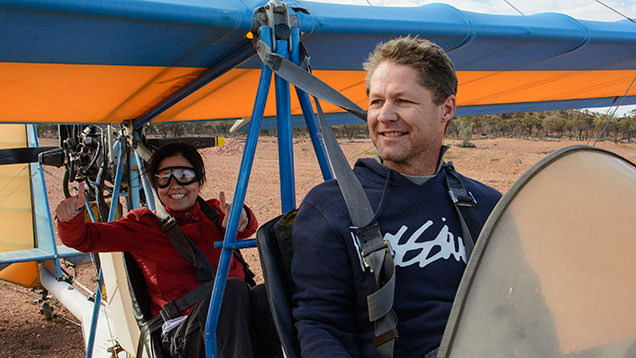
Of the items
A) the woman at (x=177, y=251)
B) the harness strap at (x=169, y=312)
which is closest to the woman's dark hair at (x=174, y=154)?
the woman at (x=177, y=251)

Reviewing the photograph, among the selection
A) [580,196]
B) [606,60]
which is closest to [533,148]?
[606,60]

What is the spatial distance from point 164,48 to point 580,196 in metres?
1.81

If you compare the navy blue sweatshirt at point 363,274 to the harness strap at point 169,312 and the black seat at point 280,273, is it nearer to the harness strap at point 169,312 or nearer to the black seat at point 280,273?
the black seat at point 280,273

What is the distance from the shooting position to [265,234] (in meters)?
1.60

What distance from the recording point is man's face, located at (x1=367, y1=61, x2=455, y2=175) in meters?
1.60

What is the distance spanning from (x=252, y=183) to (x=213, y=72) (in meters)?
13.9

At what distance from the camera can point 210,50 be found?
2318mm

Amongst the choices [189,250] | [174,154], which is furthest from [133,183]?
[189,250]

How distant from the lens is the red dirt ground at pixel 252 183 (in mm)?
5762

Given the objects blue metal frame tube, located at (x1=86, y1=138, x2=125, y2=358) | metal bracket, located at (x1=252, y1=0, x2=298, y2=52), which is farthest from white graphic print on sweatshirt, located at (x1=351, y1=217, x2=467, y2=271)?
blue metal frame tube, located at (x1=86, y1=138, x2=125, y2=358)

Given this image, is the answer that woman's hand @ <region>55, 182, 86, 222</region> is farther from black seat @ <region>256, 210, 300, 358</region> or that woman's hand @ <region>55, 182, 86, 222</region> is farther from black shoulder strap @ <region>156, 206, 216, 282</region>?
black seat @ <region>256, 210, 300, 358</region>

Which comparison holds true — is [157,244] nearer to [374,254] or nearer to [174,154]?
[174,154]

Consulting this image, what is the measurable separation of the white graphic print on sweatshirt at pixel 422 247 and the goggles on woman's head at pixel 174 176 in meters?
1.65

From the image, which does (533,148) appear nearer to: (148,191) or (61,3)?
(148,191)
